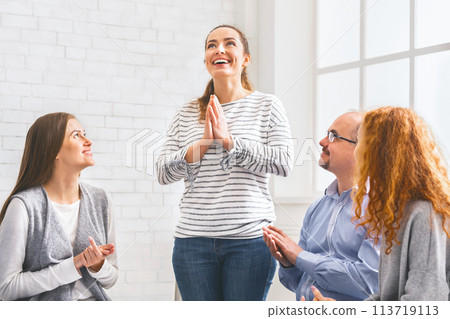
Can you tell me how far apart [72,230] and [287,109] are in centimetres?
65

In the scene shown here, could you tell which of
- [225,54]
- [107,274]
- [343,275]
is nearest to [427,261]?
[343,275]

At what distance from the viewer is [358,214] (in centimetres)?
117

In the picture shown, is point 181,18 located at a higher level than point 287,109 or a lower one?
higher

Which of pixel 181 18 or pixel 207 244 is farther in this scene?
pixel 181 18

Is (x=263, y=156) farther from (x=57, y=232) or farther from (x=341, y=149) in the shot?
(x=57, y=232)

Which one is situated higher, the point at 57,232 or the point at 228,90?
the point at 228,90

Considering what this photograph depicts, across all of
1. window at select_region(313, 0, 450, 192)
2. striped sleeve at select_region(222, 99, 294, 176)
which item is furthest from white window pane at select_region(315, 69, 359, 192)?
striped sleeve at select_region(222, 99, 294, 176)

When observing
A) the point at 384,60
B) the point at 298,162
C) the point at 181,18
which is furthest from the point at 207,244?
the point at 384,60

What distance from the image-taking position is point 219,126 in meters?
1.30

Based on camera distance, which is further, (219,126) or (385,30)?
(385,30)

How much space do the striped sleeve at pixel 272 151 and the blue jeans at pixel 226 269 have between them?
0.61 feet

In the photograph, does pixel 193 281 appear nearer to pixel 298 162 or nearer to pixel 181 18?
pixel 298 162

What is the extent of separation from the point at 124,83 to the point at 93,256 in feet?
1.52

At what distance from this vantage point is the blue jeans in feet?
4.23
